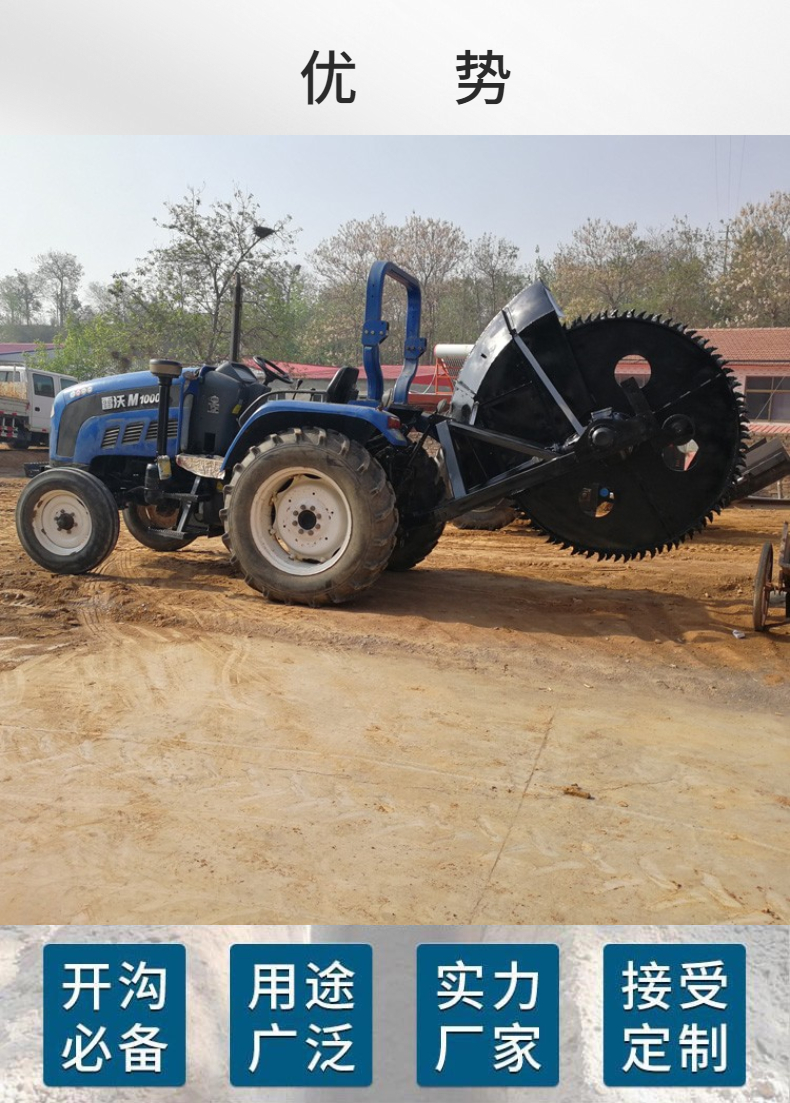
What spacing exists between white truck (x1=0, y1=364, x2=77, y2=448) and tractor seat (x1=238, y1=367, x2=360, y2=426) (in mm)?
16001

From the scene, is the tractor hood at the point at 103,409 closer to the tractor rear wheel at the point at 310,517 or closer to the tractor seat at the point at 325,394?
the tractor seat at the point at 325,394

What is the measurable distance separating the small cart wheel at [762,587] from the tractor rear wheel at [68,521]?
487 centimetres

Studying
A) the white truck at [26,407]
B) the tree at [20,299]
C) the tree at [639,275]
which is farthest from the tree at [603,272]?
the tree at [20,299]

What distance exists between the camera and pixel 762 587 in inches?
251

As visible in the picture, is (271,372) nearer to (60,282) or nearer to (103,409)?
(103,409)

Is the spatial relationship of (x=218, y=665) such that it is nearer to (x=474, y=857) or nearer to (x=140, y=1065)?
(x=474, y=857)

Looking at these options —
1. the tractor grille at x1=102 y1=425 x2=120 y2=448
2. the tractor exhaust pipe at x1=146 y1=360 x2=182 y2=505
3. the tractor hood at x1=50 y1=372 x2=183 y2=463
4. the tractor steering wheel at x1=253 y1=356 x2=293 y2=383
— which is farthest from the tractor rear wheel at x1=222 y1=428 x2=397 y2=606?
the tractor grille at x1=102 y1=425 x2=120 y2=448

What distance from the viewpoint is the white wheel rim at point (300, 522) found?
699cm

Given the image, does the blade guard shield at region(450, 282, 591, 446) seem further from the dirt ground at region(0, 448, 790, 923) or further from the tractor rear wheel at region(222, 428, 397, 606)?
the dirt ground at region(0, 448, 790, 923)

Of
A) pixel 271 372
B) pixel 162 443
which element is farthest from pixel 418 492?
pixel 162 443

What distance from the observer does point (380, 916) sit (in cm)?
310

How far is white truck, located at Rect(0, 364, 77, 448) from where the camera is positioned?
2192cm

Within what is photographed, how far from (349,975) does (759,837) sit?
188cm

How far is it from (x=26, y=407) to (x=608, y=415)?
60.4 ft
